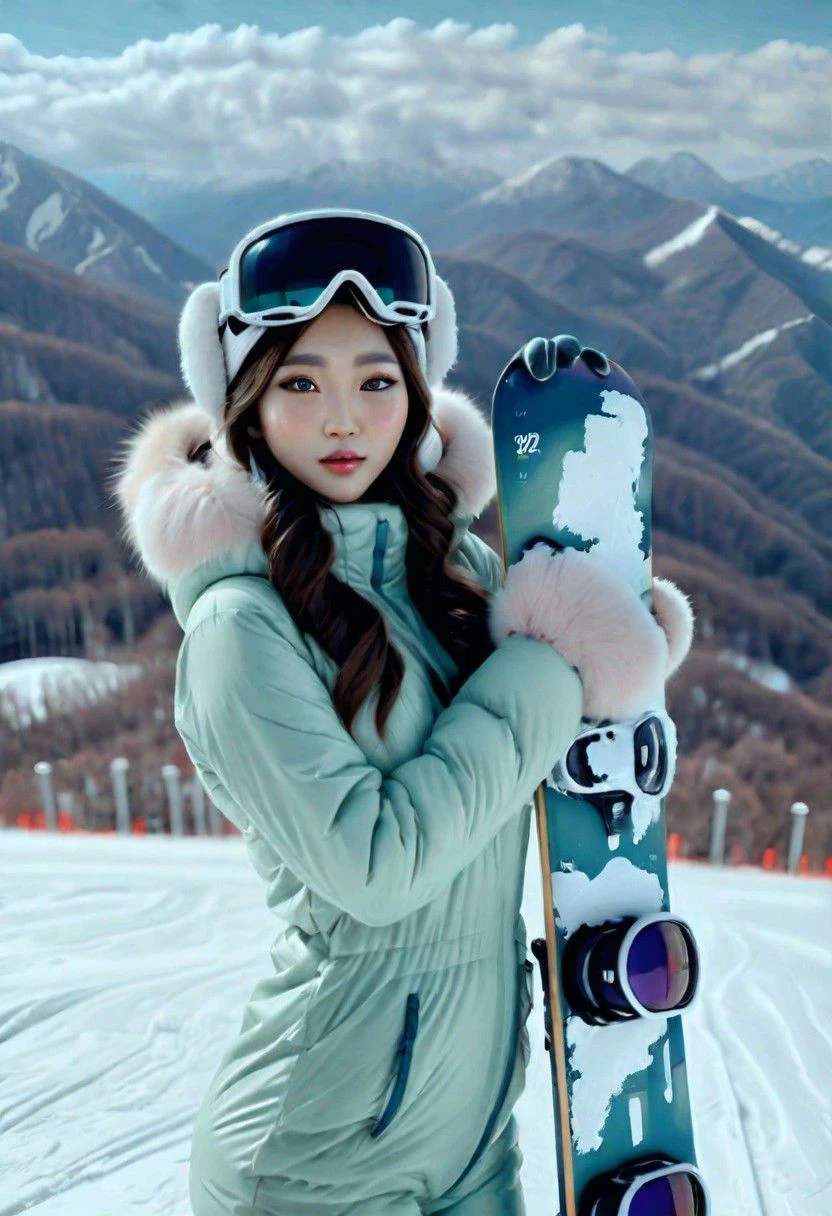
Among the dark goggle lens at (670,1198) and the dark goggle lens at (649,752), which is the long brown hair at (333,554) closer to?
the dark goggle lens at (649,752)

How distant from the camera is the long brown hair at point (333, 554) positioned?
786 millimetres

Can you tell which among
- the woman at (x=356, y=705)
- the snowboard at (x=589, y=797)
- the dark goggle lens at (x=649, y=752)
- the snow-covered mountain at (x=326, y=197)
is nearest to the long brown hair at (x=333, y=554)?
the woman at (x=356, y=705)

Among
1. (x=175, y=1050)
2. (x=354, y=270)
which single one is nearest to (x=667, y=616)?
(x=354, y=270)

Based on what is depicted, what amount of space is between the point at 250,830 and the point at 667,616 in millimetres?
426

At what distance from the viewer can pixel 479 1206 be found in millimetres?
876

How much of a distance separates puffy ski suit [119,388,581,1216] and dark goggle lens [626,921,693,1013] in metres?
0.11

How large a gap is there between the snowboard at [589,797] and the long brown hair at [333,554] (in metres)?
0.11

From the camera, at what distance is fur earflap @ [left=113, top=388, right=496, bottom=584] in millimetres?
794

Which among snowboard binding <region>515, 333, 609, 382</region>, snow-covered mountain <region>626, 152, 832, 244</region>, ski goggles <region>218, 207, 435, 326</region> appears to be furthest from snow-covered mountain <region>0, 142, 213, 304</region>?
A: ski goggles <region>218, 207, 435, 326</region>

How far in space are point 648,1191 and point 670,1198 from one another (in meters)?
0.03

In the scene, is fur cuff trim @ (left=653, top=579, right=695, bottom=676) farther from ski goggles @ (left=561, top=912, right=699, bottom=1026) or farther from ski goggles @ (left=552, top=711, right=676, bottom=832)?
ski goggles @ (left=561, top=912, right=699, bottom=1026)

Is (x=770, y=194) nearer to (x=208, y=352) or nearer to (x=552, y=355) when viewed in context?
(x=552, y=355)

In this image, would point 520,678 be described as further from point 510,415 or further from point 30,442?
point 30,442

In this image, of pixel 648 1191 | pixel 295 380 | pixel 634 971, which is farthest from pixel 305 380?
pixel 648 1191
